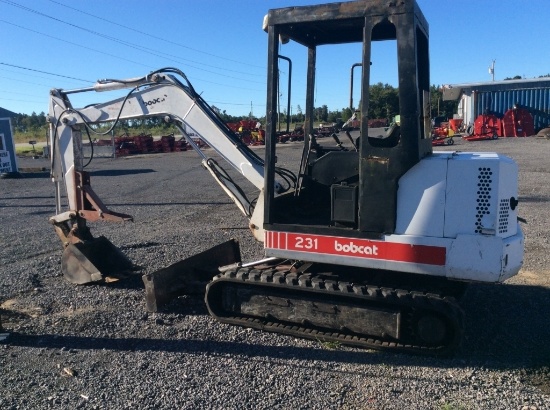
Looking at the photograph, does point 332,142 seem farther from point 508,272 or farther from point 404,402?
point 404,402

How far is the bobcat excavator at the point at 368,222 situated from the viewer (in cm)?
480

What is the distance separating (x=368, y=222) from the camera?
5074mm

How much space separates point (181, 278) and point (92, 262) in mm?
1716

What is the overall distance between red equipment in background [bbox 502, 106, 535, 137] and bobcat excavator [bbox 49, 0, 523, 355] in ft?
115

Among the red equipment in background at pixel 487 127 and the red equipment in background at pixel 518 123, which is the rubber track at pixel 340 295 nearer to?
the red equipment in background at pixel 487 127

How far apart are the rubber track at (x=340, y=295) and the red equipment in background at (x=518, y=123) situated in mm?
35952

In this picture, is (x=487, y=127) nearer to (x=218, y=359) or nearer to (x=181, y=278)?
(x=181, y=278)

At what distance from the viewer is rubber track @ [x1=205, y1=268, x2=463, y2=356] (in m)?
4.90

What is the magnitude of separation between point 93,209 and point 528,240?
7.09 metres

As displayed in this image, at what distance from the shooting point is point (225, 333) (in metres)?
5.61

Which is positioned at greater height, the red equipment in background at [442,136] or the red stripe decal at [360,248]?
the red equipment in background at [442,136]

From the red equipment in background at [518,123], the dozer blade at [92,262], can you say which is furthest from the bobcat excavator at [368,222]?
the red equipment in background at [518,123]

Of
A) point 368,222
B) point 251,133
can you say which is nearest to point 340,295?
point 368,222

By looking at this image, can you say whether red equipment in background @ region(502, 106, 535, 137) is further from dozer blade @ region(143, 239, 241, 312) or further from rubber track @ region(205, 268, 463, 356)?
rubber track @ region(205, 268, 463, 356)
